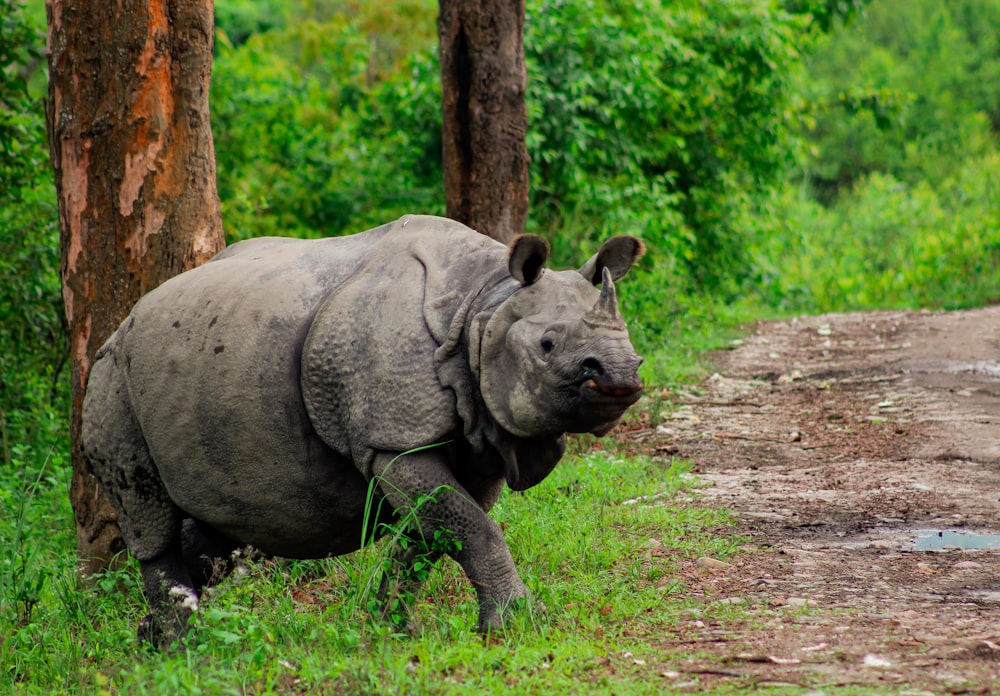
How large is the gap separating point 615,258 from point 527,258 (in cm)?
42

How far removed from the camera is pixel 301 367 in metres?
4.71

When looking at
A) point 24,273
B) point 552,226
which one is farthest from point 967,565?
point 24,273

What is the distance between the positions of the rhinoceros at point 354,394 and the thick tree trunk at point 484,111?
2.72 m

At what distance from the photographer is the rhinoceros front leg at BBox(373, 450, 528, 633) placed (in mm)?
4430

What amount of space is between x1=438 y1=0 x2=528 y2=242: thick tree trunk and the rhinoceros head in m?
3.50

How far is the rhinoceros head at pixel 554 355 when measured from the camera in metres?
4.08

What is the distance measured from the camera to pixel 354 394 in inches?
179

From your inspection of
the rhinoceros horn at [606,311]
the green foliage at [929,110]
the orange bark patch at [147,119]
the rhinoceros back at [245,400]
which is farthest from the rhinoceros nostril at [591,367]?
the green foliage at [929,110]

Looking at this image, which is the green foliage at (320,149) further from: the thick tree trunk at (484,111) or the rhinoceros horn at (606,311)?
the rhinoceros horn at (606,311)

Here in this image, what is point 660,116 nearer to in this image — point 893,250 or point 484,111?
point 893,250

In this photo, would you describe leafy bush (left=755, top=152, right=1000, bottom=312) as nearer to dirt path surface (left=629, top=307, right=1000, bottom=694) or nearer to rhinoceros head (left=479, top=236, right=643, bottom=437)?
dirt path surface (left=629, top=307, right=1000, bottom=694)

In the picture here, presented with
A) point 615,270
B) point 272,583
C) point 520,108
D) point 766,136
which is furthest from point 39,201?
point 766,136

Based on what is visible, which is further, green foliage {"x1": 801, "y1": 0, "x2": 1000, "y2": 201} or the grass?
green foliage {"x1": 801, "y1": 0, "x2": 1000, "y2": 201}

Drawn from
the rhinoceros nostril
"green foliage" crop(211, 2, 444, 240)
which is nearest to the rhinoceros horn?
the rhinoceros nostril
